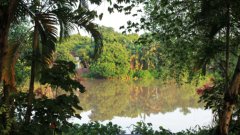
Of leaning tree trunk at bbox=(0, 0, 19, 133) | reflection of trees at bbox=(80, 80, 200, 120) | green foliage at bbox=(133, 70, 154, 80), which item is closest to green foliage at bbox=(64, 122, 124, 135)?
leaning tree trunk at bbox=(0, 0, 19, 133)

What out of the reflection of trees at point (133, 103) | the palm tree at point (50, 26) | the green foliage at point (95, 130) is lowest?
the reflection of trees at point (133, 103)

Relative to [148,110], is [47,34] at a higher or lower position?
higher

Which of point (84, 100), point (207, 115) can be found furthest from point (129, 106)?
point (207, 115)

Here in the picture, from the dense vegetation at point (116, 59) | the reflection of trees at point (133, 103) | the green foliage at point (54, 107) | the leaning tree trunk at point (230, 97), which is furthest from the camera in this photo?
the dense vegetation at point (116, 59)

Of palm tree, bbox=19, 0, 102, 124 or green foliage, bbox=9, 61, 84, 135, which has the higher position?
palm tree, bbox=19, 0, 102, 124

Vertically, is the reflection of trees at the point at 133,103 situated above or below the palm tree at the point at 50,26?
below

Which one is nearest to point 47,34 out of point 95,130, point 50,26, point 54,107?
point 50,26

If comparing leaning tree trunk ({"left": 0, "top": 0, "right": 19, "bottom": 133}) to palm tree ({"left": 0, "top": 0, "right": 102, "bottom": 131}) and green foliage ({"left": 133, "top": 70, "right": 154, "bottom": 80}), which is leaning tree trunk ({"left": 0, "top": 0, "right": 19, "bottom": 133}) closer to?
palm tree ({"left": 0, "top": 0, "right": 102, "bottom": 131})

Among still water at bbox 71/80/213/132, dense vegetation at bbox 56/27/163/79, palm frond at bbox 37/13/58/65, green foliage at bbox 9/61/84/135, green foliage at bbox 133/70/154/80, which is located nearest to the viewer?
green foliage at bbox 9/61/84/135

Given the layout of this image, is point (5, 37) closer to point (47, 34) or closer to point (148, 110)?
point (47, 34)

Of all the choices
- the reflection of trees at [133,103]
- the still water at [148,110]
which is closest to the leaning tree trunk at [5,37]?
the still water at [148,110]

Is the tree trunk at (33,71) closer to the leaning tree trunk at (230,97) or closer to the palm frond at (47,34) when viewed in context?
the palm frond at (47,34)

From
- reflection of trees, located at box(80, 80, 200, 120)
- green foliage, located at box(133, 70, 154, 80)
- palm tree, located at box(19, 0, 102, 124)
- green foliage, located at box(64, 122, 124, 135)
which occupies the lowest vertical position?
reflection of trees, located at box(80, 80, 200, 120)

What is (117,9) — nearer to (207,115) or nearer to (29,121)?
(29,121)
